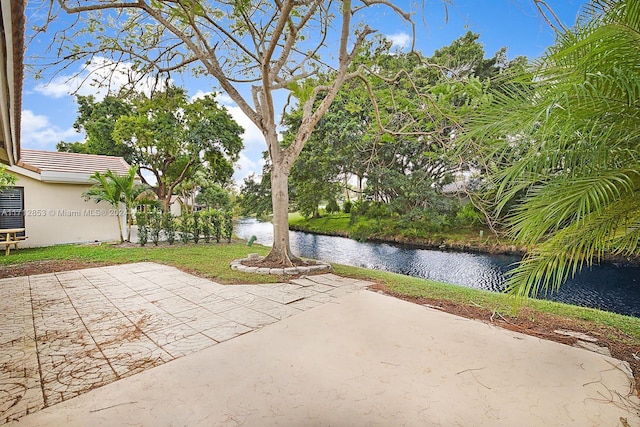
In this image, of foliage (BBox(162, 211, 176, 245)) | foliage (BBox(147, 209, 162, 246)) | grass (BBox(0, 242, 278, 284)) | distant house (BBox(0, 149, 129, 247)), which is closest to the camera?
grass (BBox(0, 242, 278, 284))

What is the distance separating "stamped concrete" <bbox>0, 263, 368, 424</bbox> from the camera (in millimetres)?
2088

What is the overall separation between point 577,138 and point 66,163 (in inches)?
496

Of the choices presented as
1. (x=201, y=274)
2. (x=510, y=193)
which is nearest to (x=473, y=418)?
(x=510, y=193)

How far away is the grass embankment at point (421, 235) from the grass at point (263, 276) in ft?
24.1

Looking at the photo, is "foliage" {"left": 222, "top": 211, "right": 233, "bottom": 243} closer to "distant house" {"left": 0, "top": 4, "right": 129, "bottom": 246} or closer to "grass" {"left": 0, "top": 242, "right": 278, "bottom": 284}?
"grass" {"left": 0, "top": 242, "right": 278, "bottom": 284}

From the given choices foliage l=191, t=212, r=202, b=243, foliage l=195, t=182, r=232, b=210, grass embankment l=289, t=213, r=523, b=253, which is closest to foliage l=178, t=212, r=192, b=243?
foliage l=191, t=212, r=202, b=243

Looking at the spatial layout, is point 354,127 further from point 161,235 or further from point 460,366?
point 460,366

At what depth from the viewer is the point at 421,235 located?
45.2 ft

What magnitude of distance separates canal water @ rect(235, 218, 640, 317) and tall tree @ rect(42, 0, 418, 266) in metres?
4.59

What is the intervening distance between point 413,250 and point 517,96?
37.3 ft

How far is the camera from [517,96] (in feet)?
6.59

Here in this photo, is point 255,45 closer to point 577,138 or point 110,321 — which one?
point 110,321

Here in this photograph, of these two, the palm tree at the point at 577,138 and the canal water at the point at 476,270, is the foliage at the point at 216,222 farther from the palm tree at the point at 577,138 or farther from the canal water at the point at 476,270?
the palm tree at the point at 577,138

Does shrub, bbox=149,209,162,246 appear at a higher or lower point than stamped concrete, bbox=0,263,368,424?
higher
